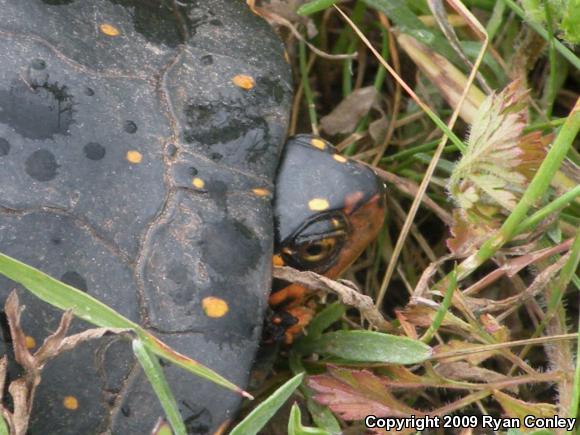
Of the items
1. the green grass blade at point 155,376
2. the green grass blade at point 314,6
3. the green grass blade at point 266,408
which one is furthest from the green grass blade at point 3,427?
the green grass blade at point 314,6

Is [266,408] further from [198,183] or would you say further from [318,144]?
[318,144]

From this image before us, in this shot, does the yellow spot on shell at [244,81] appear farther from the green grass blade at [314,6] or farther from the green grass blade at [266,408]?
the green grass blade at [266,408]

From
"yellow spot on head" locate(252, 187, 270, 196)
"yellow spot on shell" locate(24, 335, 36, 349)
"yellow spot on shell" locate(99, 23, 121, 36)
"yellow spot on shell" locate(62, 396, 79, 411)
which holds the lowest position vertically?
"yellow spot on shell" locate(62, 396, 79, 411)

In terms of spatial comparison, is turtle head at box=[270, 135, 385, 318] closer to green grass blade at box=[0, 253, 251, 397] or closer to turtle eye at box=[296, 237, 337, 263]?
turtle eye at box=[296, 237, 337, 263]

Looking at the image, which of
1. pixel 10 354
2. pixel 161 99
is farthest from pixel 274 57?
pixel 10 354

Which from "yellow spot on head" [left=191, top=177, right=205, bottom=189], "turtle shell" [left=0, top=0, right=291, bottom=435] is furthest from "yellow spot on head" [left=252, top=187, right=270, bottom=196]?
"yellow spot on head" [left=191, top=177, right=205, bottom=189]

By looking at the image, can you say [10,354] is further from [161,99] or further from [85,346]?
[161,99]
